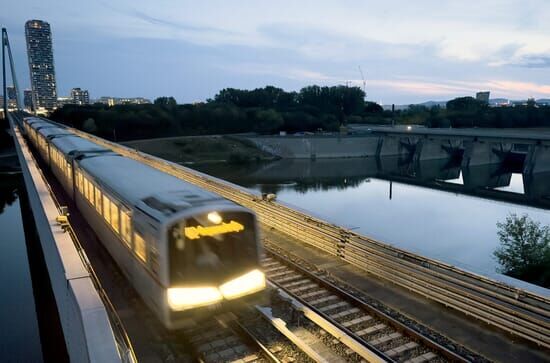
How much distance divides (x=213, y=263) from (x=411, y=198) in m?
40.9

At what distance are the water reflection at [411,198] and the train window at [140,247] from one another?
6785 mm

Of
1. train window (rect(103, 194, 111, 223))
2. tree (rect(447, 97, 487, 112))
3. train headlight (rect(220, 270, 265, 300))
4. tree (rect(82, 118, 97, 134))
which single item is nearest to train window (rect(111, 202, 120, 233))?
train window (rect(103, 194, 111, 223))

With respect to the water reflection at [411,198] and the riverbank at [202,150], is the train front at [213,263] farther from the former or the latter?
the riverbank at [202,150]

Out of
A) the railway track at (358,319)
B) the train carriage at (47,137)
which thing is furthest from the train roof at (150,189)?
the train carriage at (47,137)

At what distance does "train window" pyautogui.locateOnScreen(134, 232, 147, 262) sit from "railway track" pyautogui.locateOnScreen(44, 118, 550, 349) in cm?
607

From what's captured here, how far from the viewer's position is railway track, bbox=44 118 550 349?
770cm

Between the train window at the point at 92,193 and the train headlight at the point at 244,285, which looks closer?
the train headlight at the point at 244,285

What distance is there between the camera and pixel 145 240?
8102 millimetres

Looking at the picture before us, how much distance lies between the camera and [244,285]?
8.43m

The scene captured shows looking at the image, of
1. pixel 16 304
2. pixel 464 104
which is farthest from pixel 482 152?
pixel 16 304

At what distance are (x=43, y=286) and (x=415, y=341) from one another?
58.0 feet

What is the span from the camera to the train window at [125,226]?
30.1 ft

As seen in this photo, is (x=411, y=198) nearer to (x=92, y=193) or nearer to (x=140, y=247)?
(x=92, y=193)

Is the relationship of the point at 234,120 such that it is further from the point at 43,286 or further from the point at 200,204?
the point at 200,204
